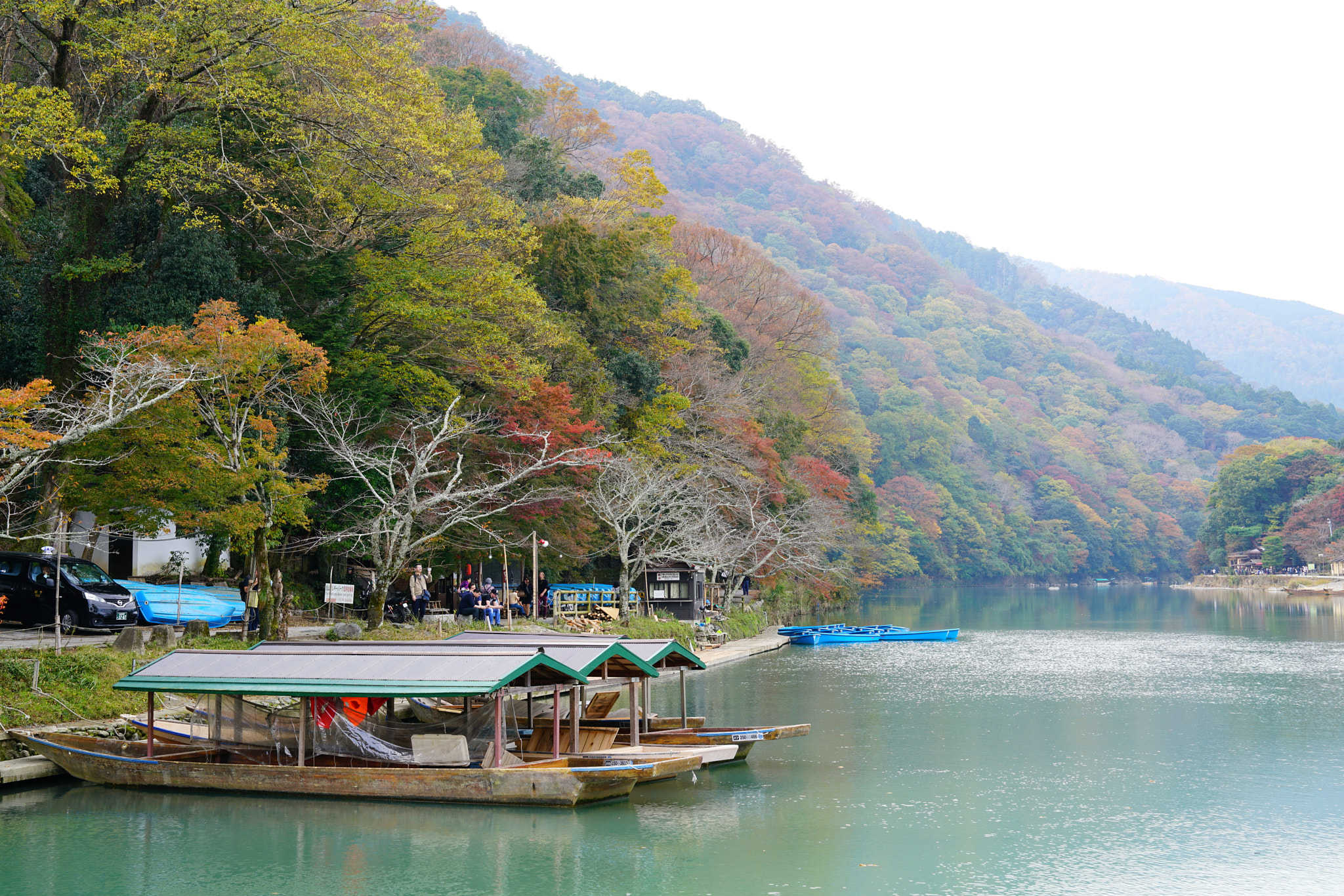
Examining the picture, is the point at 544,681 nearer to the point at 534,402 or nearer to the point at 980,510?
the point at 534,402

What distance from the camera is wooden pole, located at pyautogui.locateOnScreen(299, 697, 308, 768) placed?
48.0 feet

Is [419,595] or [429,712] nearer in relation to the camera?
[429,712]

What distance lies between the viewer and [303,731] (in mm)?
14758

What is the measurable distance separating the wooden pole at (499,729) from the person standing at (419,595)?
42.5ft

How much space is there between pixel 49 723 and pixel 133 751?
1.34 meters

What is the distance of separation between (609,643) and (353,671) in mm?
3635

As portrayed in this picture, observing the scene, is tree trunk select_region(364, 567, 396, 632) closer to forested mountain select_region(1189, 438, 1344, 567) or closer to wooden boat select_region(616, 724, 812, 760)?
wooden boat select_region(616, 724, 812, 760)

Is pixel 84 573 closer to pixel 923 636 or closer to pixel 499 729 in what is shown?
pixel 499 729

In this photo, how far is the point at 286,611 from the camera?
77.2 ft

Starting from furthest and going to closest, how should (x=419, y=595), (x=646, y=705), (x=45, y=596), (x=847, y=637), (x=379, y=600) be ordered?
(x=847, y=637) → (x=419, y=595) → (x=379, y=600) → (x=45, y=596) → (x=646, y=705)

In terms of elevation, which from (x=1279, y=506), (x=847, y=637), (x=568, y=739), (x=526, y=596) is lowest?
(x=847, y=637)

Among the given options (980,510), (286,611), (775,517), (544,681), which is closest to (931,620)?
(775,517)

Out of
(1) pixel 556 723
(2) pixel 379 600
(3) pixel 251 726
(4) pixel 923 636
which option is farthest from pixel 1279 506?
(3) pixel 251 726

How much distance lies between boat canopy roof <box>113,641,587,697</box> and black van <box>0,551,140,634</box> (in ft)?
17.4
